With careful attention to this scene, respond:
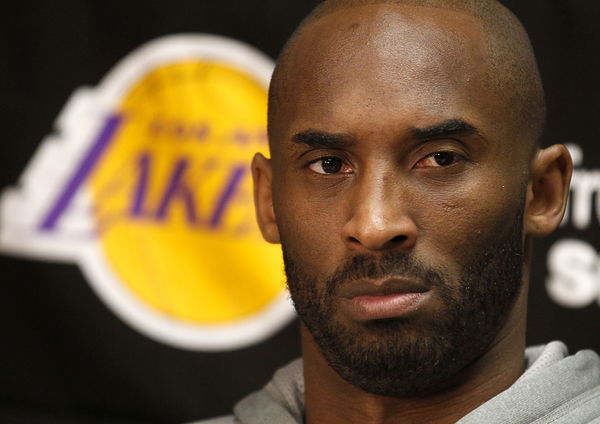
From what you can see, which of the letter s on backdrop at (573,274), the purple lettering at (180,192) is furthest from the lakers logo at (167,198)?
the letter s on backdrop at (573,274)

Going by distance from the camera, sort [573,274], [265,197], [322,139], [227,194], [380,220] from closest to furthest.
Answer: [380,220] < [322,139] < [265,197] < [573,274] < [227,194]

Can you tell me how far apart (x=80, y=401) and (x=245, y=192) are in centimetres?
61

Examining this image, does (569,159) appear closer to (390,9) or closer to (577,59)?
(390,9)

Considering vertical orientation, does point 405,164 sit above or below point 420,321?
above

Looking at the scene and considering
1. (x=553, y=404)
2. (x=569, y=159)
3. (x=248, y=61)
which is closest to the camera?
(x=553, y=404)

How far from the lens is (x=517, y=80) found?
176 centimetres

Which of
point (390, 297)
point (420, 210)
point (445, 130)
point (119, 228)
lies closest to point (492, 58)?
point (445, 130)

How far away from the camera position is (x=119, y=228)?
2865 mm

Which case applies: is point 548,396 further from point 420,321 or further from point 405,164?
point 405,164

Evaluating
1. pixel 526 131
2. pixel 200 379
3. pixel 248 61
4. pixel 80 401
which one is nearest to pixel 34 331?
pixel 80 401

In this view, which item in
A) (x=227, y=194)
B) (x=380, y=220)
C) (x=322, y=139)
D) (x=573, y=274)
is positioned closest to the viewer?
(x=380, y=220)

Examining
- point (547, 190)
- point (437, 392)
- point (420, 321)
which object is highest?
point (547, 190)

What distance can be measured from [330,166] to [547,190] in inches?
12.7

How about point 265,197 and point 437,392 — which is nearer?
point 437,392
